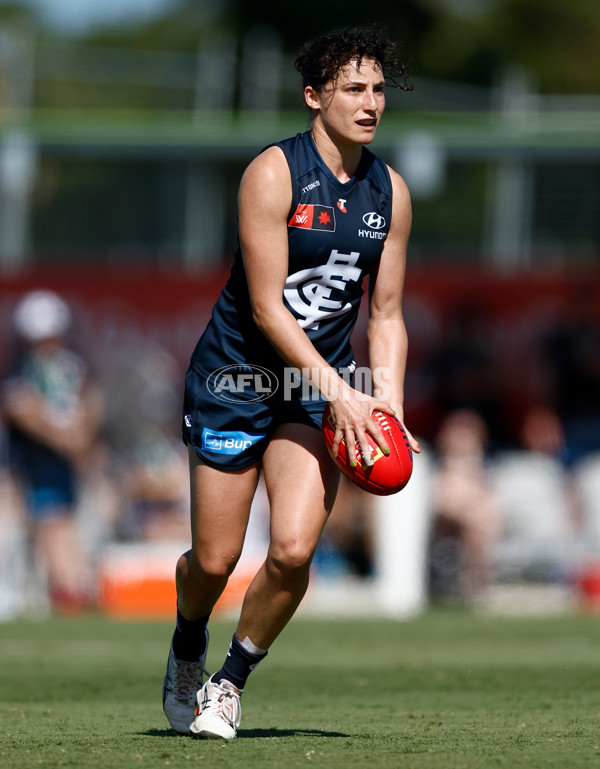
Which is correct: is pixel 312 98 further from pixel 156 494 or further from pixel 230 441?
pixel 156 494

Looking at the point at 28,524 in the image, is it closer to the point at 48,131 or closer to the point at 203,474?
the point at 48,131

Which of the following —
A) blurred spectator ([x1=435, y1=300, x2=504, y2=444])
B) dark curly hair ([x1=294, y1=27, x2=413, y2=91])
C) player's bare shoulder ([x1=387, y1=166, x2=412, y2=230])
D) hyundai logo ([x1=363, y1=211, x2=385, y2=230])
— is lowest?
blurred spectator ([x1=435, y1=300, x2=504, y2=444])

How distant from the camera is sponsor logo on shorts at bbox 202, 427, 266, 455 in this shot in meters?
5.20

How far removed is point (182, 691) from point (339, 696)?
1.57 meters

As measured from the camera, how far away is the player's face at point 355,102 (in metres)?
5.14

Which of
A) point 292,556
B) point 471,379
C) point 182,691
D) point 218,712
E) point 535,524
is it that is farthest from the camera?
point 471,379

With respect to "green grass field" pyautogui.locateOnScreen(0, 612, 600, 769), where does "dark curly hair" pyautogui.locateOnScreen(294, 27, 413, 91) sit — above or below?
above

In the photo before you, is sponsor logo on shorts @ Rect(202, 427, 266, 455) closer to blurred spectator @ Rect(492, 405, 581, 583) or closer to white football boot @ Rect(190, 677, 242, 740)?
white football boot @ Rect(190, 677, 242, 740)

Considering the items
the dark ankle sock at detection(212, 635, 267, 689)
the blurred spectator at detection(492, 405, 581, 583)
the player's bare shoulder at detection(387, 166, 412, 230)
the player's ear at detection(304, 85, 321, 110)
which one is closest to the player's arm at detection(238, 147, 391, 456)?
the player's ear at detection(304, 85, 321, 110)

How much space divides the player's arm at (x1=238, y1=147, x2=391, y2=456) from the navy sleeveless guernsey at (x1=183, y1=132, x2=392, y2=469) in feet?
0.27

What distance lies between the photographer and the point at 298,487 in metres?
5.07

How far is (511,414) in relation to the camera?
45.5 ft

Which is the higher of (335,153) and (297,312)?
(335,153)

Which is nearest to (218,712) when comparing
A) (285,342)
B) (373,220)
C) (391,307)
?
(285,342)
